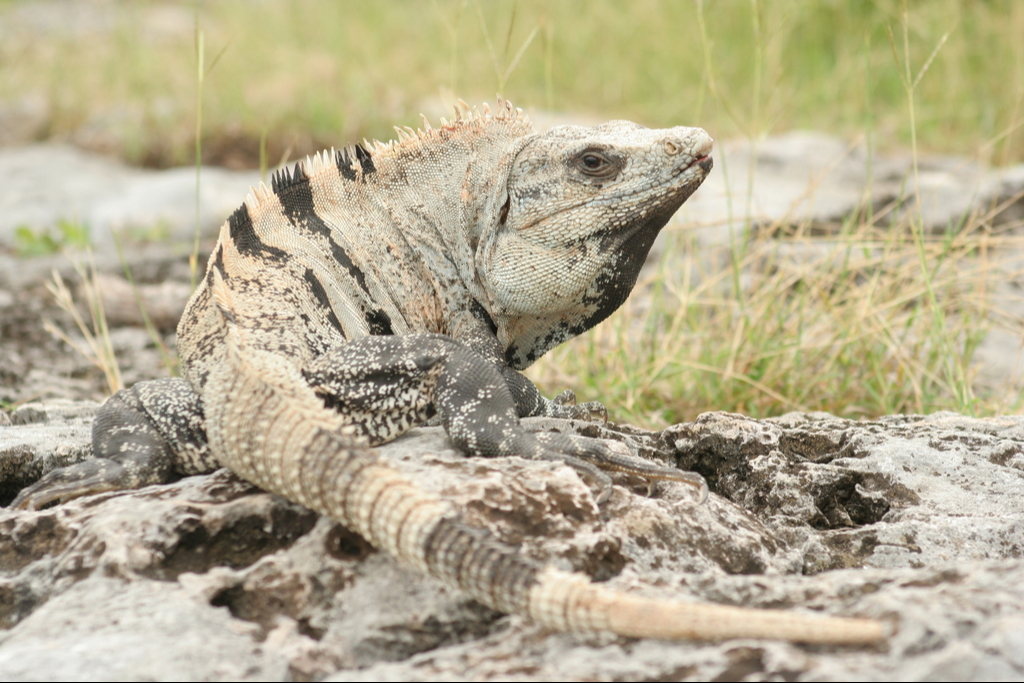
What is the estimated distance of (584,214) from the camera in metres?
3.78

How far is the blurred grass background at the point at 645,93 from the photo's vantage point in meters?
5.82

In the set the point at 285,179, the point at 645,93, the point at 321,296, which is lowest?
the point at 321,296

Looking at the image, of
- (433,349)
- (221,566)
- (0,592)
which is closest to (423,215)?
(433,349)

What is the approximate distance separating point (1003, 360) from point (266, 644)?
5.70 meters

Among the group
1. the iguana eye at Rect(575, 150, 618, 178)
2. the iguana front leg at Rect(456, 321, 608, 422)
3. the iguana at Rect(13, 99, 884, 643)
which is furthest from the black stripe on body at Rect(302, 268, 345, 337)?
the iguana eye at Rect(575, 150, 618, 178)

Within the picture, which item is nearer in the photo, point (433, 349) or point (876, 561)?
point (876, 561)

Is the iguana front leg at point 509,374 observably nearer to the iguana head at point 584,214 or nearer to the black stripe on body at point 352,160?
the iguana head at point 584,214

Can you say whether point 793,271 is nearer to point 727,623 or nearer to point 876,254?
point 876,254

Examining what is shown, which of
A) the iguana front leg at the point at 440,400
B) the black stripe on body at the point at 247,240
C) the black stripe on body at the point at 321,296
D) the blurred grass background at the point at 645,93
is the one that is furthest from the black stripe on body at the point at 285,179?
the blurred grass background at the point at 645,93

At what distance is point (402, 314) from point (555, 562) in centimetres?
161

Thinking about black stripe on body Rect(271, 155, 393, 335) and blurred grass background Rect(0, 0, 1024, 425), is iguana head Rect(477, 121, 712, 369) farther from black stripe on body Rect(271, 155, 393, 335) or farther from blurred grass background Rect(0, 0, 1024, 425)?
blurred grass background Rect(0, 0, 1024, 425)

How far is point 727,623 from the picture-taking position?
7.11ft

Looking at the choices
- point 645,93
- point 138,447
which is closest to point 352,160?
point 138,447

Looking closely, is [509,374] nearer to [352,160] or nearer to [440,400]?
[440,400]
